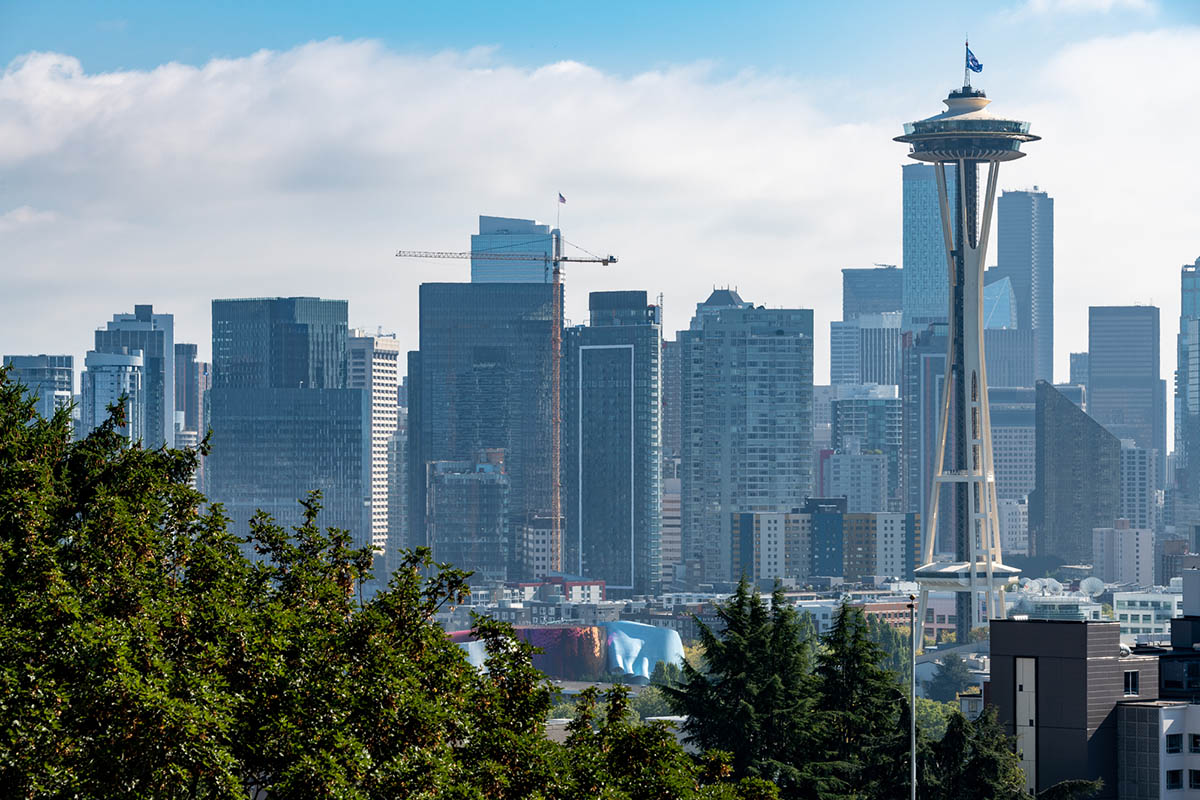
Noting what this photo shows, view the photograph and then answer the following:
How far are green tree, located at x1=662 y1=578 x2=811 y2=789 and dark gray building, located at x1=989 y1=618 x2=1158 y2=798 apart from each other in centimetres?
1663

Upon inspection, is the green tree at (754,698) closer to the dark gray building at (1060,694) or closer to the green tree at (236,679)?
the dark gray building at (1060,694)

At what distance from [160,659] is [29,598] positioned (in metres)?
4.92

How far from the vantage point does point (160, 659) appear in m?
35.8

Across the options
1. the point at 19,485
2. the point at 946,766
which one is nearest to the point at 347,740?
the point at 19,485

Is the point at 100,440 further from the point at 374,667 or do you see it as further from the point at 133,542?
the point at 374,667

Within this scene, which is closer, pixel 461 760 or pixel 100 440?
pixel 461 760

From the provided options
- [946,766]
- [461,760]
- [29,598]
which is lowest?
[946,766]

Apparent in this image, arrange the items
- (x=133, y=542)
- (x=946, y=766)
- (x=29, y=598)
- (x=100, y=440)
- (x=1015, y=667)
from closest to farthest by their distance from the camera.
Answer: (x=29, y=598) < (x=133, y=542) < (x=100, y=440) < (x=946, y=766) < (x=1015, y=667)

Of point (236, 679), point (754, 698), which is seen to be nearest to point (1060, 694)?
point (754, 698)

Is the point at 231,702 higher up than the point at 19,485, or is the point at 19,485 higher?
the point at 19,485

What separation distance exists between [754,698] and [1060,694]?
2114cm

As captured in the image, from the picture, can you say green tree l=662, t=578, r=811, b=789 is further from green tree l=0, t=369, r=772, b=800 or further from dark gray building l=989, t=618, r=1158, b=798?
green tree l=0, t=369, r=772, b=800

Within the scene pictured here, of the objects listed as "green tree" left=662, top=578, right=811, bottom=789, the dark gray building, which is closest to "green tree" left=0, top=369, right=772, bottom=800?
"green tree" left=662, top=578, right=811, bottom=789

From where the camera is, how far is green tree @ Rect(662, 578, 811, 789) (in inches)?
2547
